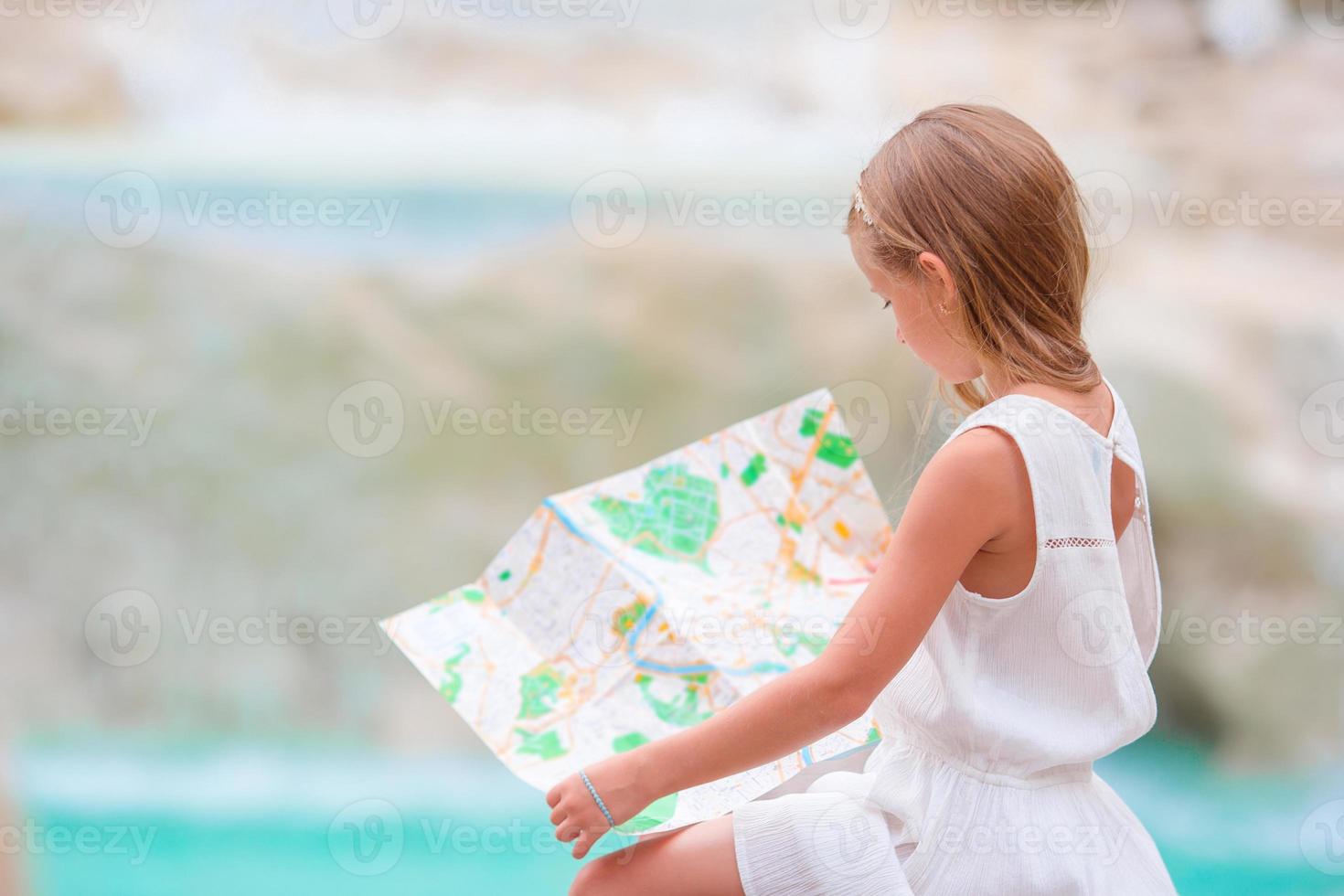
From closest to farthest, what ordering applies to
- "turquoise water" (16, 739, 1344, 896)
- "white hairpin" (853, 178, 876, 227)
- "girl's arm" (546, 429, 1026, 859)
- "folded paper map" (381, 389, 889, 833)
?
"girl's arm" (546, 429, 1026, 859)
"white hairpin" (853, 178, 876, 227)
"folded paper map" (381, 389, 889, 833)
"turquoise water" (16, 739, 1344, 896)

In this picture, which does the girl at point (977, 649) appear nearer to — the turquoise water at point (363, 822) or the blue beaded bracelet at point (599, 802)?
the blue beaded bracelet at point (599, 802)

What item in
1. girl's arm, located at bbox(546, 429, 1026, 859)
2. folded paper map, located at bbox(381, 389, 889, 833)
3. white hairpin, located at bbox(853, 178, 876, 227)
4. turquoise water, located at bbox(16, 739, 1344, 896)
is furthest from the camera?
turquoise water, located at bbox(16, 739, 1344, 896)

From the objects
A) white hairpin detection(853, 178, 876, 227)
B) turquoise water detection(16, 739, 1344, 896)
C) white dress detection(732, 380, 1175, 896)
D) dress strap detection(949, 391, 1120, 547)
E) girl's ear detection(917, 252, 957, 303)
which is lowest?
turquoise water detection(16, 739, 1344, 896)

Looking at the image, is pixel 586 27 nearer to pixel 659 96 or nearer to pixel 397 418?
pixel 659 96

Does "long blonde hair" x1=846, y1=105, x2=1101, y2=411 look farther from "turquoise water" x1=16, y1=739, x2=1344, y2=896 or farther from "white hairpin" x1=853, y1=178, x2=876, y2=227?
"turquoise water" x1=16, y1=739, x2=1344, y2=896

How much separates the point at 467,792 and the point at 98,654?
1.93ft

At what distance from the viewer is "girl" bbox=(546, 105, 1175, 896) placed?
884 millimetres

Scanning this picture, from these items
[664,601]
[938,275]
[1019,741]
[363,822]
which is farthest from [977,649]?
[363,822]

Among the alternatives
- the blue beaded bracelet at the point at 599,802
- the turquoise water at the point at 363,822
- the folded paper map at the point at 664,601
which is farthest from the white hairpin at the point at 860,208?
the turquoise water at the point at 363,822

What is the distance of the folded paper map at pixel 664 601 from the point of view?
1.17 meters

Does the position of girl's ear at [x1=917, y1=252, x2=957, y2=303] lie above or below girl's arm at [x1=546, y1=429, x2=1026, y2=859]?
above

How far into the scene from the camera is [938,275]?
0.96m

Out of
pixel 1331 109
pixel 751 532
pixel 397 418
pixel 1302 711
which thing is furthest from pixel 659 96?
pixel 1302 711

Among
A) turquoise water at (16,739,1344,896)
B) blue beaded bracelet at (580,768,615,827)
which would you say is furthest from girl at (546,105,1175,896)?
turquoise water at (16,739,1344,896)
